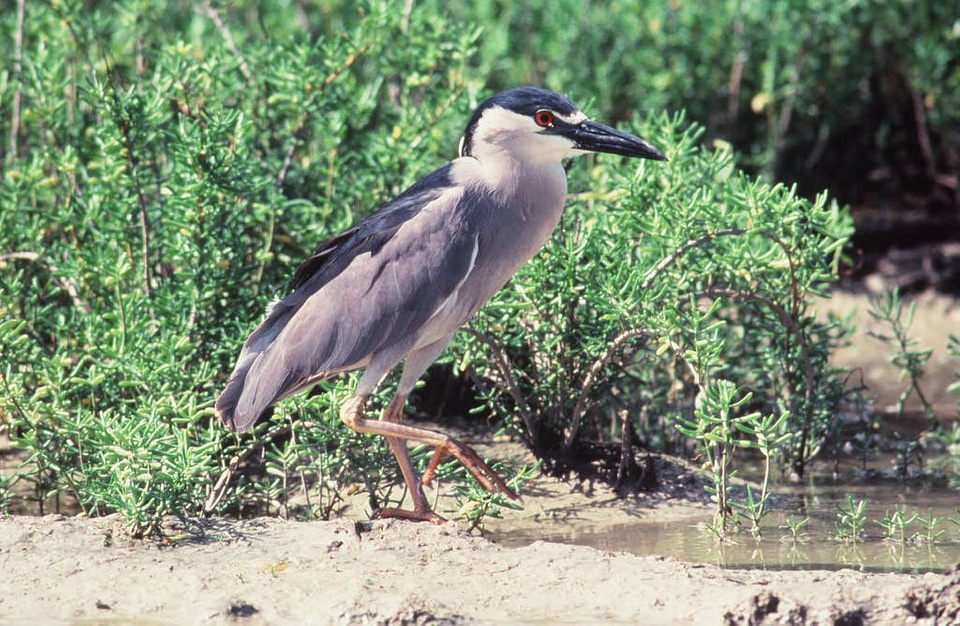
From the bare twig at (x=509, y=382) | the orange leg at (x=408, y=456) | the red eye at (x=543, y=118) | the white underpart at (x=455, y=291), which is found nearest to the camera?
the orange leg at (x=408, y=456)

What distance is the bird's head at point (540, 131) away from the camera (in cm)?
559

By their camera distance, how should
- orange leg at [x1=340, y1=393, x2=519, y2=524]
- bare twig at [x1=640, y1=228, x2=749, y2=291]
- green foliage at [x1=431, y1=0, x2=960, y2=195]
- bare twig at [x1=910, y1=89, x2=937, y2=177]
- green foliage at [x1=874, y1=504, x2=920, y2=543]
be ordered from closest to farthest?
green foliage at [x1=874, y1=504, x2=920, y2=543] → orange leg at [x1=340, y1=393, x2=519, y2=524] → bare twig at [x1=640, y1=228, x2=749, y2=291] → green foliage at [x1=431, y1=0, x2=960, y2=195] → bare twig at [x1=910, y1=89, x2=937, y2=177]

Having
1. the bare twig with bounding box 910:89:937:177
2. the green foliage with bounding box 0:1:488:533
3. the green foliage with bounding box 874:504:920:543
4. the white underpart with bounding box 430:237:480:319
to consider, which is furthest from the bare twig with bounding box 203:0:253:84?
the bare twig with bounding box 910:89:937:177

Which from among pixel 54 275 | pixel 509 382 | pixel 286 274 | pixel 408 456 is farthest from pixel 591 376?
pixel 54 275

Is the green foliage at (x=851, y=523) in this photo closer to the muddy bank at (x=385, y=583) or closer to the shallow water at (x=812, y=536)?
the shallow water at (x=812, y=536)

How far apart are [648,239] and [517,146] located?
102 centimetres

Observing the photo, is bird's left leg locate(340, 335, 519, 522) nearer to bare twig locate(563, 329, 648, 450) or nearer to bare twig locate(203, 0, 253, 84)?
bare twig locate(563, 329, 648, 450)

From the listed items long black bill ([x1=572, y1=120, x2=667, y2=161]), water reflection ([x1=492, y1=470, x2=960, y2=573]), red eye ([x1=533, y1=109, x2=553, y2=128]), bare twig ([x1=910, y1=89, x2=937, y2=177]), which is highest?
bare twig ([x1=910, y1=89, x2=937, y2=177])

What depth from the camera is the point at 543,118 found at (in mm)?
5652

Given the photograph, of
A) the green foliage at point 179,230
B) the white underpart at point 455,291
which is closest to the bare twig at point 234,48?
the green foliage at point 179,230

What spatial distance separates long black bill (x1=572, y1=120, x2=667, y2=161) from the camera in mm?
5559

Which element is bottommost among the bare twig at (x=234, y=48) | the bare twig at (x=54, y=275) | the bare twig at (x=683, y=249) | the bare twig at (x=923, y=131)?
the bare twig at (x=54, y=275)

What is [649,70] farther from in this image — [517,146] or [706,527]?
[706,527]

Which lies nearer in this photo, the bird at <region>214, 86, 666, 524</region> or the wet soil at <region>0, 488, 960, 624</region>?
the wet soil at <region>0, 488, 960, 624</region>
